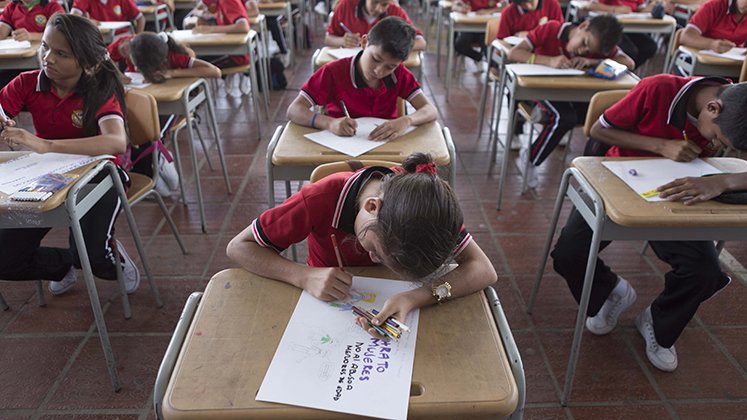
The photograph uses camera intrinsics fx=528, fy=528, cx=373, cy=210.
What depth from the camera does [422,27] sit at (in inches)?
330

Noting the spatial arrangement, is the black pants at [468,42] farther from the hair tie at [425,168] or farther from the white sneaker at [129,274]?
the hair tie at [425,168]

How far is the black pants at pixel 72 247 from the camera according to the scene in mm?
1775

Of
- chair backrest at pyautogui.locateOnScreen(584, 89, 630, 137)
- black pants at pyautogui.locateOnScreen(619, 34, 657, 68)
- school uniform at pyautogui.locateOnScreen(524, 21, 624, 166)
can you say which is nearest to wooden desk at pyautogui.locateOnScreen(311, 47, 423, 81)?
school uniform at pyautogui.locateOnScreen(524, 21, 624, 166)

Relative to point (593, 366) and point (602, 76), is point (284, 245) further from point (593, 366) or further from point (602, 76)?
point (602, 76)

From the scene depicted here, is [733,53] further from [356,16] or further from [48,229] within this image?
[48,229]

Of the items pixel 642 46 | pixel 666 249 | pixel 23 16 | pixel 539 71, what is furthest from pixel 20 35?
pixel 642 46

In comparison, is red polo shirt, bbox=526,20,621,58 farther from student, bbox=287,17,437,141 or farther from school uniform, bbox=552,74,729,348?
school uniform, bbox=552,74,729,348

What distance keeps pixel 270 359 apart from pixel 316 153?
0.95 metres

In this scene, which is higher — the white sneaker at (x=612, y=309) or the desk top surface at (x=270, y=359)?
the desk top surface at (x=270, y=359)

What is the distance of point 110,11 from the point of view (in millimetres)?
4223

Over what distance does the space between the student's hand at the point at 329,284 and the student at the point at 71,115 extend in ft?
3.47

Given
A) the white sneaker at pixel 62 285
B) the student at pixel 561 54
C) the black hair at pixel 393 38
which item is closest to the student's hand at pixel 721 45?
the student at pixel 561 54

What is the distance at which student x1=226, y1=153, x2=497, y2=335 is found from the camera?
933 mm

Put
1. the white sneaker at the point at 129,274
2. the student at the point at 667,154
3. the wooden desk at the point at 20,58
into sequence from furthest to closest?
1. the wooden desk at the point at 20,58
2. the white sneaker at the point at 129,274
3. the student at the point at 667,154
